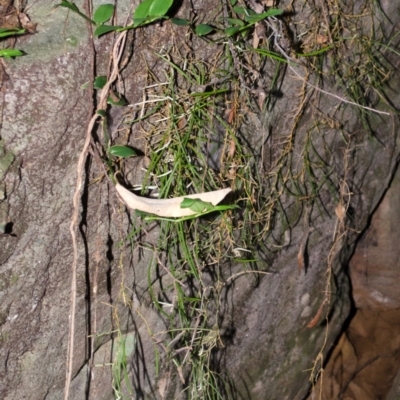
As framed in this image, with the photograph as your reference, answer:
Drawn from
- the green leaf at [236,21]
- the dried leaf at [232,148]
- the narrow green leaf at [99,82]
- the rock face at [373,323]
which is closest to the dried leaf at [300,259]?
the dried leaf at [232,148]

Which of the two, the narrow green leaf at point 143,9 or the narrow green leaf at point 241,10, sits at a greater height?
the narrow green leaf at point 241,10

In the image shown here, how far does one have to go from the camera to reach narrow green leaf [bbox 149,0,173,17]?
1053 mm

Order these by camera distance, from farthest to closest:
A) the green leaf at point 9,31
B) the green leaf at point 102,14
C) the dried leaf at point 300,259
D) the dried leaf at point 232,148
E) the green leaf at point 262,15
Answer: the dried leaf at point 300,259, the dried leaf at point 232,148, the green leaf at point 262,15, the green leaf at point 102,14, the green leaf at point 9,31

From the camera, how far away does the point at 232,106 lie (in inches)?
54.4

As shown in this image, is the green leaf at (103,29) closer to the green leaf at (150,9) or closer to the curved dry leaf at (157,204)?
the green leaf at (150,9)

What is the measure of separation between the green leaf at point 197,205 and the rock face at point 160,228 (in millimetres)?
182

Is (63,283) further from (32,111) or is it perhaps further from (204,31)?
(204,31)

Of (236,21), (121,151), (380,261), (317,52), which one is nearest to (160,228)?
(121,151)

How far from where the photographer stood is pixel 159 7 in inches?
41.6

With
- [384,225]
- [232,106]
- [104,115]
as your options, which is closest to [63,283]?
[104,115]

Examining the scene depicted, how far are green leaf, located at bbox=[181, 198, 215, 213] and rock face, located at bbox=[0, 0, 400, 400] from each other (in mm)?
182

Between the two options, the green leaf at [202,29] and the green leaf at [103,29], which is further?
the green leaf at [202,29]

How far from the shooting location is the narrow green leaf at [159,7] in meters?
1.05

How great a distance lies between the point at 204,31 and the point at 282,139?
48cm
